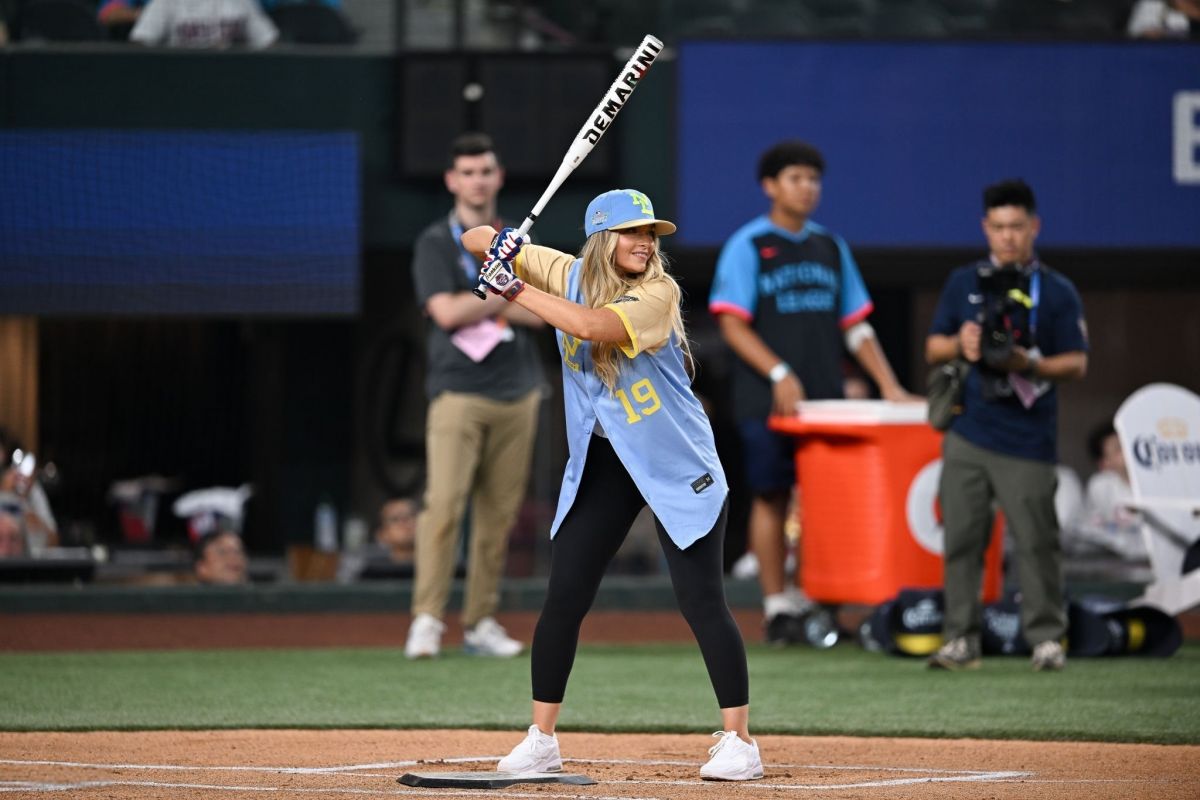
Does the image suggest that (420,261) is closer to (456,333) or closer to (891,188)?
(456,333)

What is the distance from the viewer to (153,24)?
14203mm

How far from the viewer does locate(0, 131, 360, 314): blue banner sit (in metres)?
13.7

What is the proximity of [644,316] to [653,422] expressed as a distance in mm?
322

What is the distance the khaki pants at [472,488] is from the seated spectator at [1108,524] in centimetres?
573

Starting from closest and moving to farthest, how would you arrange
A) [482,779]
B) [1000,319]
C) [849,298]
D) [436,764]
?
[482,779] → [436,764] → [1000,319] → [849,298]

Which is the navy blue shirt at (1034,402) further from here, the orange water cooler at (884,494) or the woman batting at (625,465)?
the woman batting at (625,465)

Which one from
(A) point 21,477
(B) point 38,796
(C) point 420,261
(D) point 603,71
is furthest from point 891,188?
(B) point 38,796

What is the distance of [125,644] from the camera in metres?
10.9

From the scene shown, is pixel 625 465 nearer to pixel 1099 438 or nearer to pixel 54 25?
pixel 1099 438

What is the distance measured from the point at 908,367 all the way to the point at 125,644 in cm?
804

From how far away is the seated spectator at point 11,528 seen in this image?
1295cm

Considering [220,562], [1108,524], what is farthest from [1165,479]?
[220,562]

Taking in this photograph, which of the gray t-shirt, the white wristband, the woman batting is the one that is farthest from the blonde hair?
the white wristband

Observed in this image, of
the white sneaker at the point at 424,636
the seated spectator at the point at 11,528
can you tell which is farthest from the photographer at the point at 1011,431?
the seated spectator at the point at 11,528
